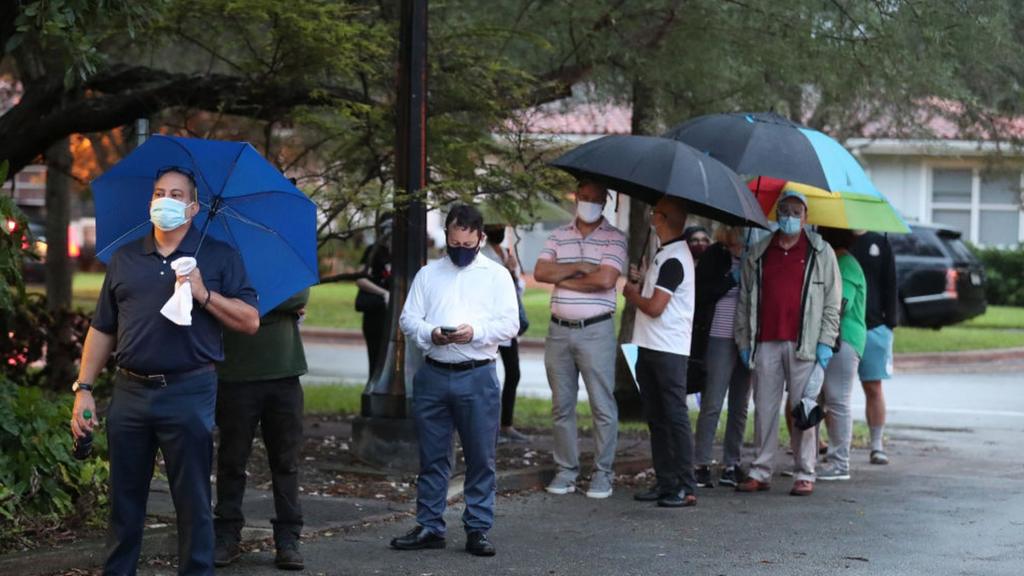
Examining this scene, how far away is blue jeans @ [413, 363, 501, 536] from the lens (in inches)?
300

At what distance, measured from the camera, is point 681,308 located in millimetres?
9211

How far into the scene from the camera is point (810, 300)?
9602 mm

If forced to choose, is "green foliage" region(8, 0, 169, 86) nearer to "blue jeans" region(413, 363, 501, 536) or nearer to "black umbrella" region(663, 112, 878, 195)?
"blue jeans" region(413, 363, 501, 536)

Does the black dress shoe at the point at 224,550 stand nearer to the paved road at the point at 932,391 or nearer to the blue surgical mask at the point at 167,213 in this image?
the blue surgical mask at the point at 167,213

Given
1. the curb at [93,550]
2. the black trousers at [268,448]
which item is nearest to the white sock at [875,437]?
the curb at [93,550]

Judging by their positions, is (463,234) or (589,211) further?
(589,211)

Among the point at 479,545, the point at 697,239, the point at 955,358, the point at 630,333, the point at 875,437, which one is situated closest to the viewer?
the point at 479,545

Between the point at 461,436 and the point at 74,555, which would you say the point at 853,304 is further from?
the point at 74,555

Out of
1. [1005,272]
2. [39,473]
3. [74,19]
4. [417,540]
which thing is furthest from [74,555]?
[1005,272]

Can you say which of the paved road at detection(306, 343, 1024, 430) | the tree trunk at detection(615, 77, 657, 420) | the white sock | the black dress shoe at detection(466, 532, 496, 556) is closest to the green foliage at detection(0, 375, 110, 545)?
the black dress shoe at detection(466, 532, 496, 556)

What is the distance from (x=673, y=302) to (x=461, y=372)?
2017 mm

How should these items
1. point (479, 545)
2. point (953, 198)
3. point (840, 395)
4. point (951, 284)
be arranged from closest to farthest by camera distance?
point (479, 545) → point (840, 395) → point (951, 284) → point (953, 198)

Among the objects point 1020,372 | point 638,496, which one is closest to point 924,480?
point 638,496

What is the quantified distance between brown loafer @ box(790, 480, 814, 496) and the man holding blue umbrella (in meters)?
4.73
